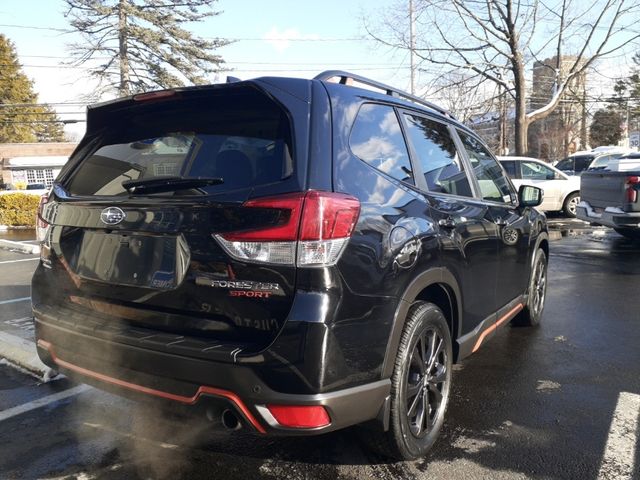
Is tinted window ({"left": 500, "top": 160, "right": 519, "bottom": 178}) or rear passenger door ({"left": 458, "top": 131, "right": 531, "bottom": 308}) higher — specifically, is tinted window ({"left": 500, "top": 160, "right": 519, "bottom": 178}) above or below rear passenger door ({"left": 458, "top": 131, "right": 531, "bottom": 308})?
above

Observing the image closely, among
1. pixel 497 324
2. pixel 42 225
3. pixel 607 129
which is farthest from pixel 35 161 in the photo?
pixel 607 129

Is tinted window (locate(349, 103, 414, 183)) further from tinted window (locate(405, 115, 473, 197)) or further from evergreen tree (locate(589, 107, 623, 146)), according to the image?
evergreen tree (locate(589, 107, 623, 146))

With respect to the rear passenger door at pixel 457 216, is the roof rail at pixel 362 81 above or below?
above

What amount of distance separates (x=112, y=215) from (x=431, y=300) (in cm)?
170

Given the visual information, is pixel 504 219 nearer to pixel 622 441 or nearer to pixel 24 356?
pixel 622 441

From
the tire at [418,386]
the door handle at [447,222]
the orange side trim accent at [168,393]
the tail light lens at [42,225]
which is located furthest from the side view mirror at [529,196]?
the tail light lens at [42,225]

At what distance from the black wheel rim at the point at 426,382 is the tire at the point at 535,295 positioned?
2.13 metres

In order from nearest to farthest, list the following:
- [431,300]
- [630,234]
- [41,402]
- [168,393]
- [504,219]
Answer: [168,393], [431,300], [41,402], [504,219], [630,234]

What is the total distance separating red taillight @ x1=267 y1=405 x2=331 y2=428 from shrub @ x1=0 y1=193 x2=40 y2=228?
55.8 feet

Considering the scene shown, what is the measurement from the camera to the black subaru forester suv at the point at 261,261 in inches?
85.8

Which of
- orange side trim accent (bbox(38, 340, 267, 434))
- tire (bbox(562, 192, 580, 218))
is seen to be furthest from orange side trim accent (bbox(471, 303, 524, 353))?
tire (bbox(562, 192, 580, 218))

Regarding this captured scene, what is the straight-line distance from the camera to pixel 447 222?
Result: 3035 mm

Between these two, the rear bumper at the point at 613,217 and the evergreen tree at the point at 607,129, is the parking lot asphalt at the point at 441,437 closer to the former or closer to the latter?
the rear bumper at the point at 613,217

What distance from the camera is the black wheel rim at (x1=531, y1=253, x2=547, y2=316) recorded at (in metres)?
5.05
